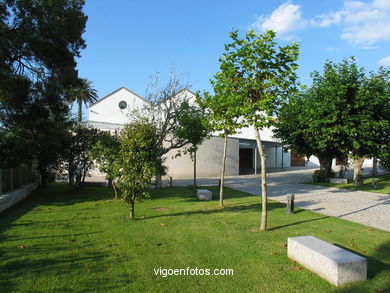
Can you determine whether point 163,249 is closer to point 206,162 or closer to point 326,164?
point 326,164

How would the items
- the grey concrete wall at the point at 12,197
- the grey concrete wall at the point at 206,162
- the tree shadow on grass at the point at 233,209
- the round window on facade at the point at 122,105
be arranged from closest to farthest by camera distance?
the tree shadow on grass at the point at 233,209 < the grey concrete wall at the point at 12,197 < the grey concrete wall at the point at 206,162 < the round window on facade at the point at 122,105

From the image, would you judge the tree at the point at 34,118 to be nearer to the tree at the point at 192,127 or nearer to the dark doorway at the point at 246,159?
the tree at the point at 192,127

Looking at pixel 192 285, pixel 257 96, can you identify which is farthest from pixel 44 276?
Answer: pixel 257 96

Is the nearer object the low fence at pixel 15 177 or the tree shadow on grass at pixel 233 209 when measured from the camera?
the tree shadow on grass at pixel 233 209

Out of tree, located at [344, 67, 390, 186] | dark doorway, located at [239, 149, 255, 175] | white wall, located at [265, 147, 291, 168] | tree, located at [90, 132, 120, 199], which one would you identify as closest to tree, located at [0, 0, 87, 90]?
tree, located at [90, 132, 120, 199]

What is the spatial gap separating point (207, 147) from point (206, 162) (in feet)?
4.38

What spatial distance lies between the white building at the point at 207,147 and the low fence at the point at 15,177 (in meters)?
5.09

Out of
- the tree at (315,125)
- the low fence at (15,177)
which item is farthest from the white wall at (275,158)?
the low fence at (15,177)

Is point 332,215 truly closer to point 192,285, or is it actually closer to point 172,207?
point 172,207

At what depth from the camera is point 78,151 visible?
543 inches

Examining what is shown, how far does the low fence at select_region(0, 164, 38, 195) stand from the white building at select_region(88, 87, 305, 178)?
509 cm

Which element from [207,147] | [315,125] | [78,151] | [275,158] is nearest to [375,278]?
[78,151]

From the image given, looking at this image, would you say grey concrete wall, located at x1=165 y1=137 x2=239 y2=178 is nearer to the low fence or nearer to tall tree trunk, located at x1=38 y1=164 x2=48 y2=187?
tall tree trunk, located at x1=38 y1=164 x2=48 y2=187

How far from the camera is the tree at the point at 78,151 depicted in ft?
44.7
